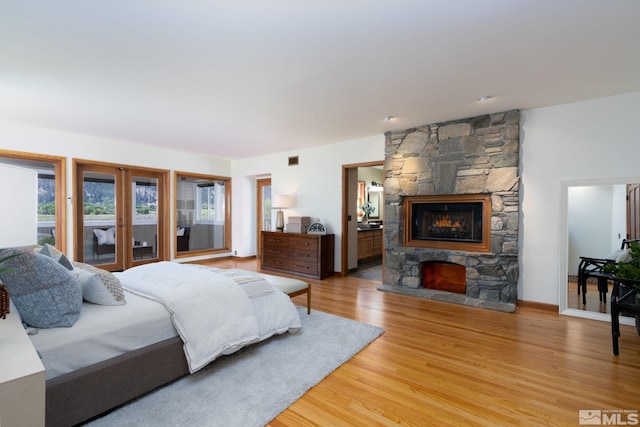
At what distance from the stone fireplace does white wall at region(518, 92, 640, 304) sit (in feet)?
0.60

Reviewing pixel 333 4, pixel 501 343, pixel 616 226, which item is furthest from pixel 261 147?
pixel 616 226

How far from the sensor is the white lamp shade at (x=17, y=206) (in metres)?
1.30

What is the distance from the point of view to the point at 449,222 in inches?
181

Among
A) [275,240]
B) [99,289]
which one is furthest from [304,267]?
[99,289]

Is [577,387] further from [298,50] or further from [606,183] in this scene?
[298,50]

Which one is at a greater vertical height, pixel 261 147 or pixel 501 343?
pixel 261 147

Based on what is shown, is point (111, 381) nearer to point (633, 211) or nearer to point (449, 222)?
point (449, 222)

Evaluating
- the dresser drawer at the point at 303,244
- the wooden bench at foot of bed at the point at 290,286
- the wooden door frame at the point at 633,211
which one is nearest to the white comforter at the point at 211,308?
the wooden bench at foot of bed at the point at 290,286

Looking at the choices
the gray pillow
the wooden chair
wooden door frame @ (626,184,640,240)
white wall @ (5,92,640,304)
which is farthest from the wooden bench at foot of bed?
wooden door frame @ (626,184,640,240)

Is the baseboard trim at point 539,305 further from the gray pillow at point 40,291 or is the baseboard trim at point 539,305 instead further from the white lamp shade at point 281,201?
the gray pillow at point 40,291

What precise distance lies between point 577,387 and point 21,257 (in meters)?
3.69

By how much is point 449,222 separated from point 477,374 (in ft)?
8.68

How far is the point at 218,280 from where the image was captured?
2.69 meters

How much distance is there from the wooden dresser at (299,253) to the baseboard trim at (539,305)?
3.02 meters
